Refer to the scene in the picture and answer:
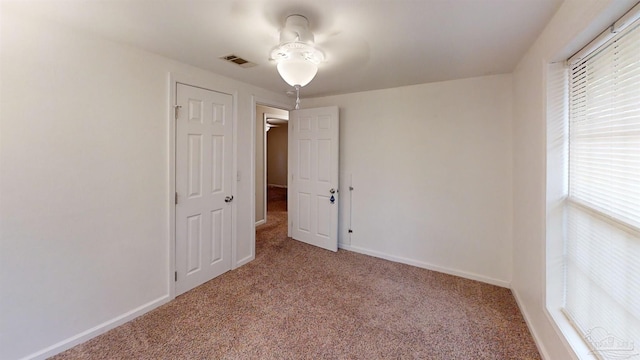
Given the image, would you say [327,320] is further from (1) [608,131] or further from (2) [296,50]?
(1) [608,131]

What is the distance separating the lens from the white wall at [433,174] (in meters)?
2.79

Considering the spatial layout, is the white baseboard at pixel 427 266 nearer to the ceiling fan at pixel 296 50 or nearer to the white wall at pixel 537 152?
the white wall at pixel 537 152

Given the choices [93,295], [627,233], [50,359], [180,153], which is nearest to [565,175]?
[627,233]

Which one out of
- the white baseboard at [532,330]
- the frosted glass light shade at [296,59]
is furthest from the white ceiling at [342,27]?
the white baseboard at [532,330]

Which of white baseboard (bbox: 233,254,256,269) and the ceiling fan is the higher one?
the ceiling fan

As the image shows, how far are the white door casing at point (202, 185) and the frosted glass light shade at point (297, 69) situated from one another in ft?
4.45

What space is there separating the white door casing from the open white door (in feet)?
3.94

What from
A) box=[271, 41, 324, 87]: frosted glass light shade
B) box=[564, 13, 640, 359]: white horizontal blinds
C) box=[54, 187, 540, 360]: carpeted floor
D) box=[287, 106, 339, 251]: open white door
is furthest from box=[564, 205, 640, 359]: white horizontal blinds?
box=[287, 106, 339, 251]: open white door

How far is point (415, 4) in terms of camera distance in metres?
1.47

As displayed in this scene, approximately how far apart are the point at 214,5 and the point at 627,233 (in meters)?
2.32

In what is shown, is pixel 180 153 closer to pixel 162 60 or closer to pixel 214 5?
pixel 162 60

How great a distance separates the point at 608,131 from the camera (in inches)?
51.1

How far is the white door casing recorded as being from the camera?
8.38 feet

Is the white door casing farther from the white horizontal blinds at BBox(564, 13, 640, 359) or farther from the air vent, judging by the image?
the white horizontal blinds at BBox(564, 13, 640, 359)
